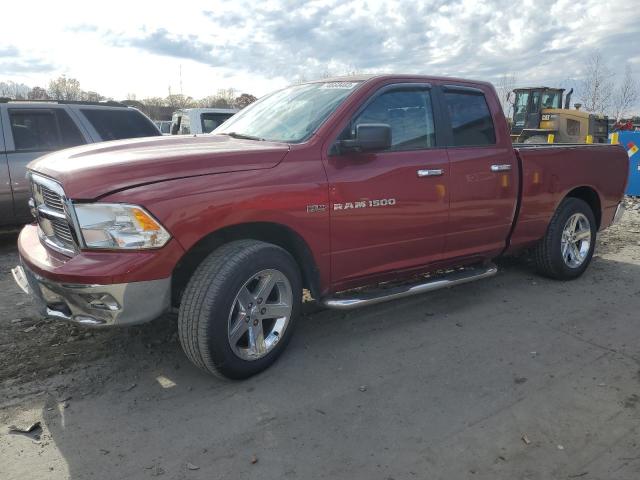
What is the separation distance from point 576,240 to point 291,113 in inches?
137

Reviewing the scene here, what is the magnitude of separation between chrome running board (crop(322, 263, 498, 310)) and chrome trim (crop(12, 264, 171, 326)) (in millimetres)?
1193

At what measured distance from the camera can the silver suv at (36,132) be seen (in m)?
6.21

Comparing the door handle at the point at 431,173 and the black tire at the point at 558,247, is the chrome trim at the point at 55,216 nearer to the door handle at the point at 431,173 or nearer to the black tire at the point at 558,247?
the door handle at the point at 431,173

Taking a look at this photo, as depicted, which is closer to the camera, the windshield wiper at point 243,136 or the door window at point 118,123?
the windshield wiper at point 243,136

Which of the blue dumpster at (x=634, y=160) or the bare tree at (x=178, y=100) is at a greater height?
the bare tree at (x=178, y=100)

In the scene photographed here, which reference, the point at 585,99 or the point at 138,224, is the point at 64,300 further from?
the point at 585,99

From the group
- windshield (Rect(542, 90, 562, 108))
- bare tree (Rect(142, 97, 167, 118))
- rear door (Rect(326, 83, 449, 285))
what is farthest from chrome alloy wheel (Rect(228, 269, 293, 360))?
bare tree (Rect(142, 97, 167, 118))

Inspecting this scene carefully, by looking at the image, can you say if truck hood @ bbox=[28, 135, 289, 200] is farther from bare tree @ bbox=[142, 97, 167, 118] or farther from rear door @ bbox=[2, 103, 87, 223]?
bare tree @ bbox=[142, 97, 167, 118]

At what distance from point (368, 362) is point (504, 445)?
1121 mm

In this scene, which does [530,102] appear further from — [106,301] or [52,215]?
Answer: [106,301]

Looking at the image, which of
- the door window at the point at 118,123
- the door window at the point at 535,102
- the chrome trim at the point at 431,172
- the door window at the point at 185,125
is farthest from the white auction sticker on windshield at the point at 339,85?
the door window at the point at 535,102

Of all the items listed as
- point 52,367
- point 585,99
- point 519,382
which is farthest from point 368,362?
point 585,99

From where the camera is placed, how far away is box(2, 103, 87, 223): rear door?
20.4 ft

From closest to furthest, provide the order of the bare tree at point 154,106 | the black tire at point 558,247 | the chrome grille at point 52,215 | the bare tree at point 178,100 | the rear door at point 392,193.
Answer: the chrome grille at point 52,215, the rear door at point 392,193, the black tire at point 558,247, the bare tree at point 154,106, the bare tree at point 178,100
